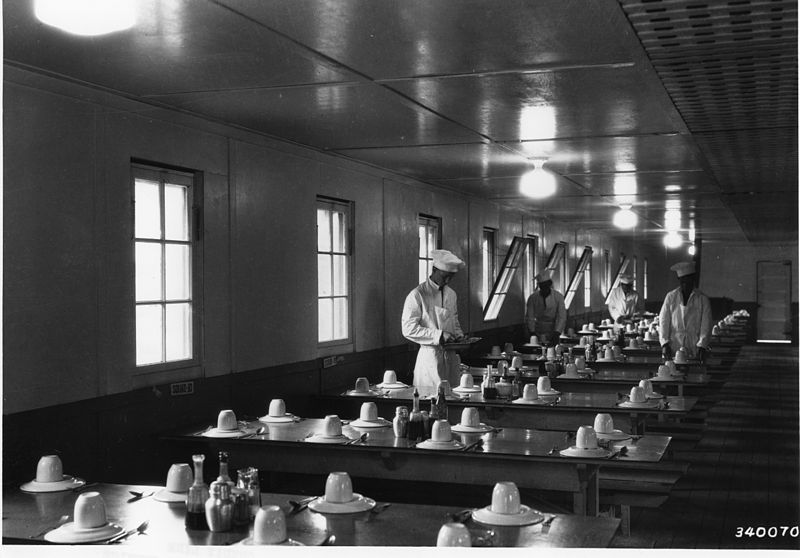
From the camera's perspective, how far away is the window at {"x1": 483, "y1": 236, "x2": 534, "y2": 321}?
7363 mm

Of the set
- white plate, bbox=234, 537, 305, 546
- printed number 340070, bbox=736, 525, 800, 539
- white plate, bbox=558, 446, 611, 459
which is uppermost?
white plate, bbox=558, 446, 611, 459

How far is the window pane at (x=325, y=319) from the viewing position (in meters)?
4.69

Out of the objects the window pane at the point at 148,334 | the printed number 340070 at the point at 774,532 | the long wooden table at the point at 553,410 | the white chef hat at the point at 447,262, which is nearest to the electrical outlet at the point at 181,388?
the window pane at the point at 148,334

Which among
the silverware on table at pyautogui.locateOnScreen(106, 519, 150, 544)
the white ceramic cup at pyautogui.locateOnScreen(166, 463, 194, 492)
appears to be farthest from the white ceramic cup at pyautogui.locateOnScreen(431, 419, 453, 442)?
the silverware on table at pyautogui.locateOnScreen(106, 519, 150, 544)

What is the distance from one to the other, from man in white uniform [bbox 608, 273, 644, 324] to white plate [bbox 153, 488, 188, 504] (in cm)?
742

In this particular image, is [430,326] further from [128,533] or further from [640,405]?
[128,533]

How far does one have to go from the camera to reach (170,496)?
7.98 ft

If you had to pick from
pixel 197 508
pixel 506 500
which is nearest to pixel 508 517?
pixel 506 500

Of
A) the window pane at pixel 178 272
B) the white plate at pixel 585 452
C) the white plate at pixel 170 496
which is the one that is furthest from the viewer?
the window pane at pixel 178 272

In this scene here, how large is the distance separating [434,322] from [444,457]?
78.6 inches

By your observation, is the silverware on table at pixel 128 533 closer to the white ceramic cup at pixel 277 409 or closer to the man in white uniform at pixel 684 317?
the white ceramic cup at pixel 277 409

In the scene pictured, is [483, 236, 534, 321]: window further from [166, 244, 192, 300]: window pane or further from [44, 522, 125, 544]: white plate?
[44, 522, 125, 544]: white plate

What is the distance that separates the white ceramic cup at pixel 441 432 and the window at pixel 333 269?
168cm

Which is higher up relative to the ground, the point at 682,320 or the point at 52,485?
the point at 682,320
